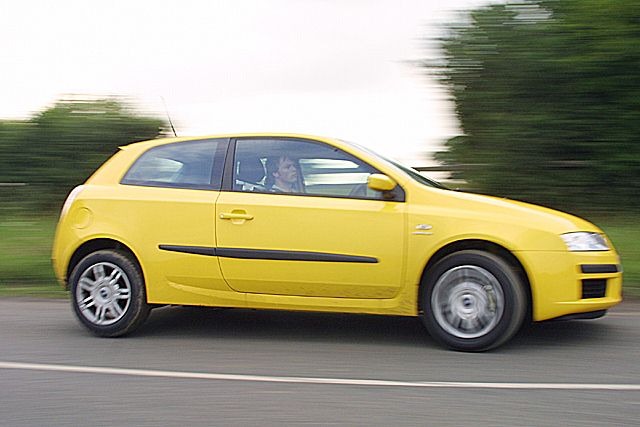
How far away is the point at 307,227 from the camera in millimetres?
6605

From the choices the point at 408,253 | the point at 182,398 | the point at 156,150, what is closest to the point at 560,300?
the point at 408,253

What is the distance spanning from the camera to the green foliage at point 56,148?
13766 millimetres

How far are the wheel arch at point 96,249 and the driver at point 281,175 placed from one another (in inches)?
48.2

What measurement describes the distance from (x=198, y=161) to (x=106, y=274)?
115 centimetres

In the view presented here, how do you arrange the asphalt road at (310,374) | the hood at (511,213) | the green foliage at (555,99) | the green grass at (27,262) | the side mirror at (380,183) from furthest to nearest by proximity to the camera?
the green foliage at (555,99) → the green grass at (27,262) → the side mirror at (380,183) → the hood at (511,213) → the asphalt road at (310,374)

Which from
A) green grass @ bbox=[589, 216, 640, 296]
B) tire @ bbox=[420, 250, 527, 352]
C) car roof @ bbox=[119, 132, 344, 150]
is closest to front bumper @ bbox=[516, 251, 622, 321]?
tire @ bbox=[420, 250, 527, 352]

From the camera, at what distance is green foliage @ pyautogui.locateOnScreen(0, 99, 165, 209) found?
1377 cm

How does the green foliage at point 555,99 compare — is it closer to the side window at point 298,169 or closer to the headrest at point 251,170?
the side window at point 298,169

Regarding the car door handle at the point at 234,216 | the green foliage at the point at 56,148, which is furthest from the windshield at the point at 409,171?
the green foliage at the point at 56,148

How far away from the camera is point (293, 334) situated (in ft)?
23.4

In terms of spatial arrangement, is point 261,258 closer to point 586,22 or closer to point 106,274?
point 106,274

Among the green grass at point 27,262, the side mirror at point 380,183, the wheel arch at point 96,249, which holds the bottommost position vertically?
the green grass at point 27,262

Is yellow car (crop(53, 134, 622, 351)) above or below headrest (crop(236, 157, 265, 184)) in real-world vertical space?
below

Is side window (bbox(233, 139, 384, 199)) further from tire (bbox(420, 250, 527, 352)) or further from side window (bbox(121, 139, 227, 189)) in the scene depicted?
tire (bbox(420, 250, 527, 352))
